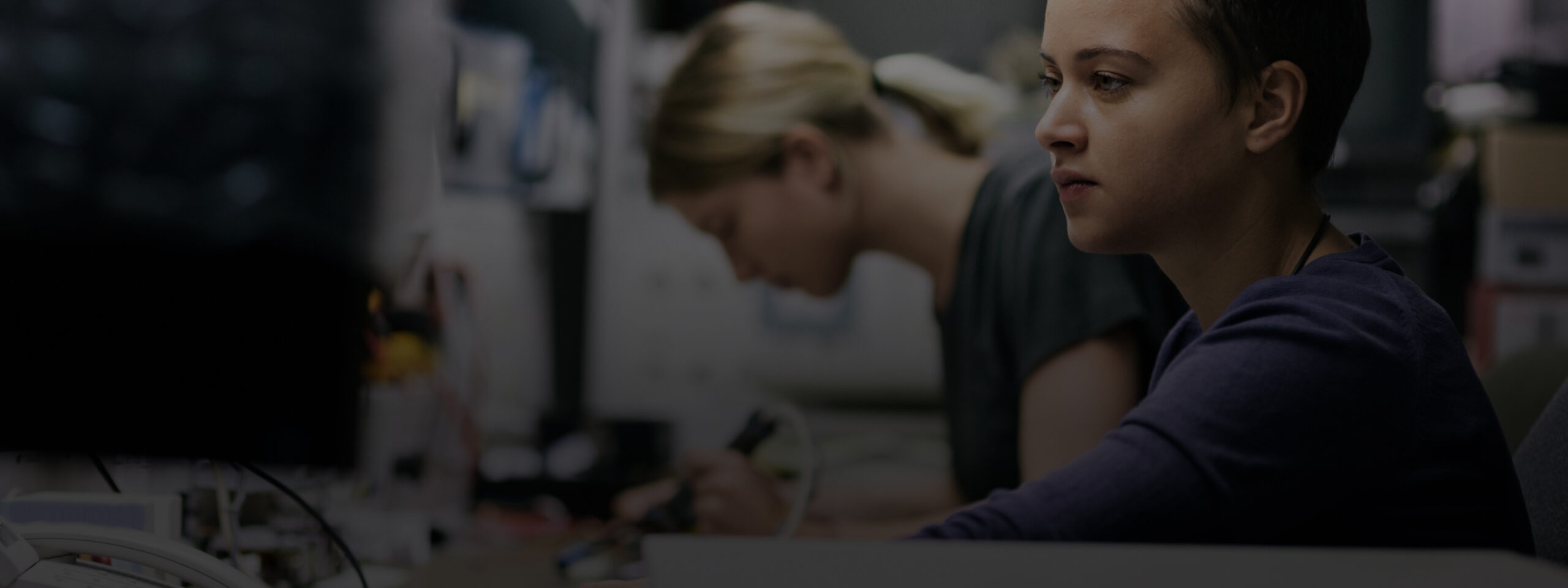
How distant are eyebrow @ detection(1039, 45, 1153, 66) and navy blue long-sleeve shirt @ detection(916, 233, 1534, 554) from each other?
17 centimetres

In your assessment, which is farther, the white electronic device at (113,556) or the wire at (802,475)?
the wire at (802,475)

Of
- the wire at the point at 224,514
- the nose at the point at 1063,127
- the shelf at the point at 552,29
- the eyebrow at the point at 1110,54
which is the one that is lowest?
the wire at the point at 224,514

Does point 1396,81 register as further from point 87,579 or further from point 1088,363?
point 87,579

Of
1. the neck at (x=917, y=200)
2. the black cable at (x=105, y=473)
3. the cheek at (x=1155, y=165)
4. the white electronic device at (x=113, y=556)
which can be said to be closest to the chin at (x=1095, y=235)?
the cheek at (x=1155, y=165)

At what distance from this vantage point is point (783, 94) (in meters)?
1.43

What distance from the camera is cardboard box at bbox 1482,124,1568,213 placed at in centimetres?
211

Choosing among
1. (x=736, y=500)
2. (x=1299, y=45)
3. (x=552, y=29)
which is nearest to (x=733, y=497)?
(x=736, y=500)

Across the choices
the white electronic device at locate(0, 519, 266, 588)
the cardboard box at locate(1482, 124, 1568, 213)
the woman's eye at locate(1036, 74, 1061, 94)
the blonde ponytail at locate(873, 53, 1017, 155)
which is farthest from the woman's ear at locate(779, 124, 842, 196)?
the cardboard box at locate(1482, 124, 1568, 213)

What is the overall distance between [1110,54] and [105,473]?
3.13 feet

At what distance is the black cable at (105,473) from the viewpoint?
0.92m

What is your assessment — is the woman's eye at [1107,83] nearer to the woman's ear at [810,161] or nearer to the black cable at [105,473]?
the woman's ear at [810,161]

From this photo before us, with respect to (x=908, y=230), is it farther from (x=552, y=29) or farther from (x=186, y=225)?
(x=186, y=225)

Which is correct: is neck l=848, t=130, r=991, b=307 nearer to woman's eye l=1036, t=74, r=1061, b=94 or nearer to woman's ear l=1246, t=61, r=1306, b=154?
woman's eye l=1036, t=74, r=1061, b=94

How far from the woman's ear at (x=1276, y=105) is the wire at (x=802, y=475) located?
0.69 meters
